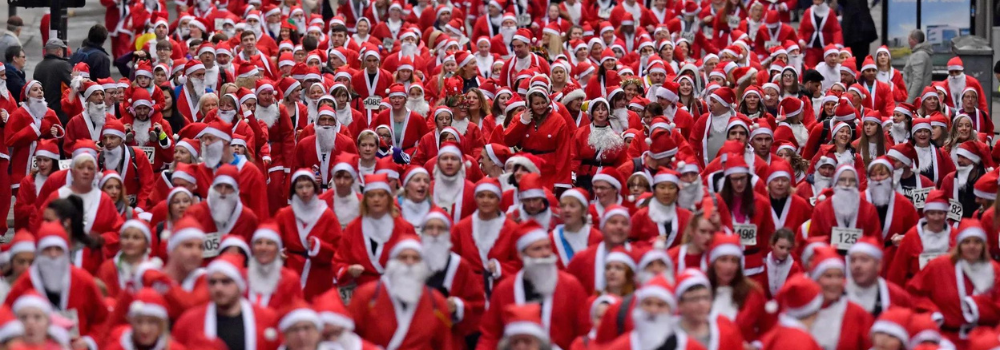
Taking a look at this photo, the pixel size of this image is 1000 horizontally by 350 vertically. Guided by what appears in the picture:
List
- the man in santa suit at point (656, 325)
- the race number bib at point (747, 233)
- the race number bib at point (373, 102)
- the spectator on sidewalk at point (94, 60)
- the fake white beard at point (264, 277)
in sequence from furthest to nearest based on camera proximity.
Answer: the spectator on sidewalk at point (94, 60)
the race number bib at point (373, 102)
the race number bib at point (747, 233)
the fake white beard at point (264, 277)
the man in santa suit at point (656, 325)

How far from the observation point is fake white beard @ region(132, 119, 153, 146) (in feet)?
54.0

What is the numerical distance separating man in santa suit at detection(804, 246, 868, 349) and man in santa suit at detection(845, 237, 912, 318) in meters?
0.36

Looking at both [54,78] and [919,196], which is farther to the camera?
[54,78]

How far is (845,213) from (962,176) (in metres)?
2.45

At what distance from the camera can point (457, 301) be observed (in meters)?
10.7

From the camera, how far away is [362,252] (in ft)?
38.9

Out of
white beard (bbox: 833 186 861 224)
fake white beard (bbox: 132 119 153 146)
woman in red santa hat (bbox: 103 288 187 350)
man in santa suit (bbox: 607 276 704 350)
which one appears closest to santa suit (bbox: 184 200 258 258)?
woman in red santa hat (bbox: 103 288 187 350)

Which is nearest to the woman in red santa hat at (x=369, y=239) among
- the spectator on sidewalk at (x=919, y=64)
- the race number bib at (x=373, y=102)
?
the race number bib at (x=373, y=102)

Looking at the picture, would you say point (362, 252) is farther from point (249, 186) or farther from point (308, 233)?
point (249, 186)

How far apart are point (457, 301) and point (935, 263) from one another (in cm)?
321

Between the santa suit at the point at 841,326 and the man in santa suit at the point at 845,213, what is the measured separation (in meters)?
3.31

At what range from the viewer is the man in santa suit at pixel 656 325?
28.8 feet

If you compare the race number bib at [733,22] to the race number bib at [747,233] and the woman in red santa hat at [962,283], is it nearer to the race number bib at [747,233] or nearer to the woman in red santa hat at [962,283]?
the race number bib at [747,233]

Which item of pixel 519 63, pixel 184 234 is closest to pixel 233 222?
pixel 184 234
